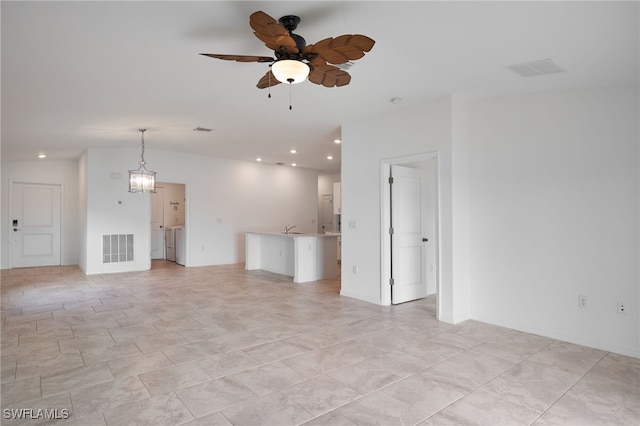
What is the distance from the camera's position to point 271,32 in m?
2.29

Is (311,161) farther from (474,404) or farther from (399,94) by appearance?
(474,404)

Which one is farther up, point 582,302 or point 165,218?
point 165,218

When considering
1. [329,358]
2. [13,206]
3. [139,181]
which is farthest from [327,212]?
[329,358]

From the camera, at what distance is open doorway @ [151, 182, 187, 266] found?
10179 millimetres

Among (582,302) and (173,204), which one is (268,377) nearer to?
(582,302)

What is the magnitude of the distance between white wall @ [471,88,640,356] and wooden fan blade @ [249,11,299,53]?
2775 mm

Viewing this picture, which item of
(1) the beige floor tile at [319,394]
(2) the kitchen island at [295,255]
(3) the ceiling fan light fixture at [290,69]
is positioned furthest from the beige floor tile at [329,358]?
(2) the kitchen island at [295,255]

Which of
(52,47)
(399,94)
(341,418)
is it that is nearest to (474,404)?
(341,418)

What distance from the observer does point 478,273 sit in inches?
173

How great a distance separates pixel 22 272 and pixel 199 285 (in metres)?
4.47

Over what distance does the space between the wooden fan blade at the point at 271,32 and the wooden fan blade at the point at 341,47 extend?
0.46 ft

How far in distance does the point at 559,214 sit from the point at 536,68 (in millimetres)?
1454

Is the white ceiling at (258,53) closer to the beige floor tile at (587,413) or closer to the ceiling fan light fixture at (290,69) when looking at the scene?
the ceiling fan light fixture at (290,69)

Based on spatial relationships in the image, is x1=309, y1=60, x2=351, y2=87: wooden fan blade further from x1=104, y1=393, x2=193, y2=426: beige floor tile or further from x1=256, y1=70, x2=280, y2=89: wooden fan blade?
x1=104, y1=393, x2=193, y2=426: beige floor tile
